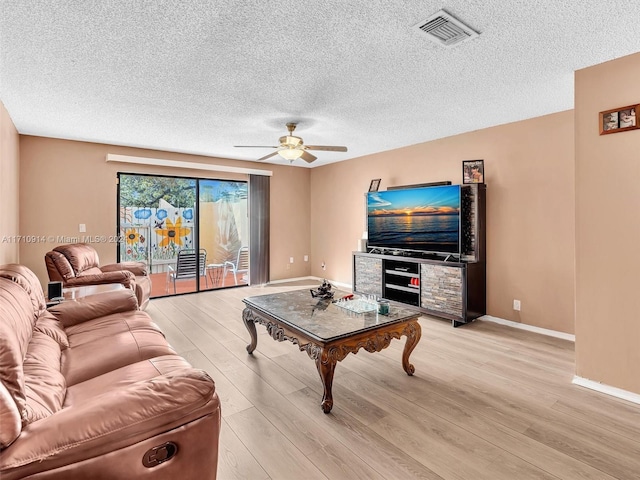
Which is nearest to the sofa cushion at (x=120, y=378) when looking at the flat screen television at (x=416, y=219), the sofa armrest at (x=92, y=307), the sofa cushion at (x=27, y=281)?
the sofa cushion at (x=27, y=281)

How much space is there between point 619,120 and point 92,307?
415 centimetres

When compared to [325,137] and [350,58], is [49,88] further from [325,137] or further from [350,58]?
[325,137]

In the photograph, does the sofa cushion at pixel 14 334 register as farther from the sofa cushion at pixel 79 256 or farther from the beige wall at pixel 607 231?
the beige wall at pixel 607 231

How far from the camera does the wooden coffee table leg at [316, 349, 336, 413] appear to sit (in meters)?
2.19

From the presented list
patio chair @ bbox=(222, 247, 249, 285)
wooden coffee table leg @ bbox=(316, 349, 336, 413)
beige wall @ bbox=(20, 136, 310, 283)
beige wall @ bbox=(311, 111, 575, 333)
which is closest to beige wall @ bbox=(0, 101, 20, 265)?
beige wall @ bbox=(20, 136, 310, 283)

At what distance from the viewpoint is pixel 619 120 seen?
243cm

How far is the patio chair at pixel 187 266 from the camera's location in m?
5.74

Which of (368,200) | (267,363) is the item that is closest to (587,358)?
(267,363)

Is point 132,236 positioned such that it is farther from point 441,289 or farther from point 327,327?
point 441,289

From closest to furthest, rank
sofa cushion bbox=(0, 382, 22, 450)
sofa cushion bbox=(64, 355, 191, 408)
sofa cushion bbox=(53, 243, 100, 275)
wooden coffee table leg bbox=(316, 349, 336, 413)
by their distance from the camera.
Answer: sofa cushion bbox=(0, 382, 22, 450) → sofa cushion bbox=(64, 355, 191, 408) → wooden coffee table leg bbox=(316, 349, 336, 413) → sofa cushion bbox=(53, 243, 100, 275)

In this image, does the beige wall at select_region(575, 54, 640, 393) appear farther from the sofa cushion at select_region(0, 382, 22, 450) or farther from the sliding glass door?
the sliding glass door

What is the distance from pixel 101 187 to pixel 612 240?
6.00 metres

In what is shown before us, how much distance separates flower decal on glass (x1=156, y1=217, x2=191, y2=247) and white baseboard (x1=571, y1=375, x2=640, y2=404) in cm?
546

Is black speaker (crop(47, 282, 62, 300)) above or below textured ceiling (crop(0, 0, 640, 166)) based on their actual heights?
below
